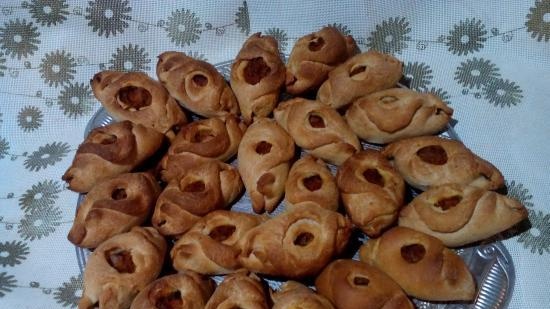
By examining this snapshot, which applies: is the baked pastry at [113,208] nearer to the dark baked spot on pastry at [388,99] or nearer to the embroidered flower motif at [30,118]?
the embroidered flower motif at [30,118]

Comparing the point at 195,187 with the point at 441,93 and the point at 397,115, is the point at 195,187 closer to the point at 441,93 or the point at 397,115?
the point at 397,115

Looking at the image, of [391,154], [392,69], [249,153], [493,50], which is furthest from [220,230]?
[493,50]

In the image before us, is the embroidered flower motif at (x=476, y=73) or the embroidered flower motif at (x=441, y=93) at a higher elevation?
the embroidered flower motif at (x=476, y=73)

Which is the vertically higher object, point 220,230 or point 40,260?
point 220,230

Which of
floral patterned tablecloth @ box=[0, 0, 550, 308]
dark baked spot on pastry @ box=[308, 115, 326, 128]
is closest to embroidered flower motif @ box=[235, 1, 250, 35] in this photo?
floral patterned tablecloth @ box=[0, 0, 550, 308]

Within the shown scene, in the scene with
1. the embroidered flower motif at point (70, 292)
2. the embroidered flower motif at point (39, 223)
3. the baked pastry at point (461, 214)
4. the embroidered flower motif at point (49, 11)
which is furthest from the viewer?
the embroidered flower motif at point (49, 11)

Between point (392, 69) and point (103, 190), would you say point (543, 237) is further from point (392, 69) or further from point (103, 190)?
point (103, 190)

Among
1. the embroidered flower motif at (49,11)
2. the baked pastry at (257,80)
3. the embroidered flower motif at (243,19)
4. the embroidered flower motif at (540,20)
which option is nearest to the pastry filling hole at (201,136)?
the baked pastry at (257,80)
